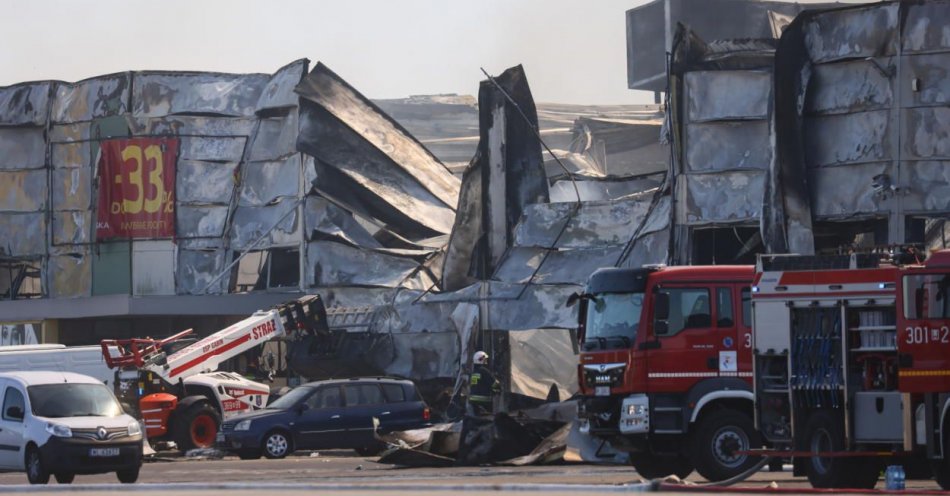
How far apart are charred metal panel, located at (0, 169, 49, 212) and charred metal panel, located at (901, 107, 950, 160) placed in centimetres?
2763

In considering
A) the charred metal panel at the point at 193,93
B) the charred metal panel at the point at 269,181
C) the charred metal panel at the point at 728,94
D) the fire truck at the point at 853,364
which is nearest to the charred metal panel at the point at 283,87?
the charred metal panel at the point at 193,93

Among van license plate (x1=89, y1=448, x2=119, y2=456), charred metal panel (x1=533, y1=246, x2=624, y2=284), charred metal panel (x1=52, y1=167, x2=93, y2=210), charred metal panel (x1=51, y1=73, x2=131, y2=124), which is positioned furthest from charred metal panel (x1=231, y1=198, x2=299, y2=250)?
van license plate (x1=89, y1=448, x2=119, y2=456)

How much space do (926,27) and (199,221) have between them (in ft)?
78.2

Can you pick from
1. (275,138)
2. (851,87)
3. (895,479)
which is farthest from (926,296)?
(275,138)

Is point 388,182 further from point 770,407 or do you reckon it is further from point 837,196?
point 770,407

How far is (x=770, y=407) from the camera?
60.3 ft

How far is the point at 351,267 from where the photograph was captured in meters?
42.7

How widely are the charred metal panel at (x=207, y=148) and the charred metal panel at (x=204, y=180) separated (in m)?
0.15

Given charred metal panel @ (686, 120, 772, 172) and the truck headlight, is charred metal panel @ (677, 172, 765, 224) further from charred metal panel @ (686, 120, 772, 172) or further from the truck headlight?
the truck headlight

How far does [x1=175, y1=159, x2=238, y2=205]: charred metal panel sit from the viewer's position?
46156mm

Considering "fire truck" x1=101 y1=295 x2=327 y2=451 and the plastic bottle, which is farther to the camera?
"fire truck" x1=101 y1=295 x2=327 y2=451

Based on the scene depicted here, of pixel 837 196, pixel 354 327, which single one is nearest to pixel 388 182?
pixel 354 327

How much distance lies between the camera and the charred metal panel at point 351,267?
4197cm

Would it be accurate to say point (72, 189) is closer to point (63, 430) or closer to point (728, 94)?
point (728, 94)
